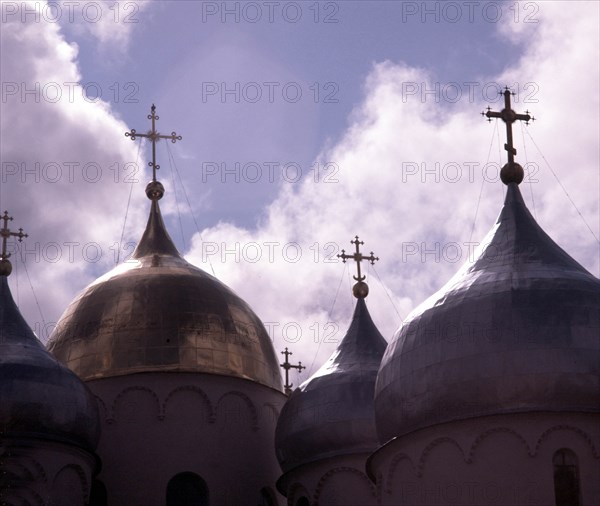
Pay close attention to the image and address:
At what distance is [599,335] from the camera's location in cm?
2381

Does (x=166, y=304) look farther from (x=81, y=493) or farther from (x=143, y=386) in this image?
(x=81, y=493)

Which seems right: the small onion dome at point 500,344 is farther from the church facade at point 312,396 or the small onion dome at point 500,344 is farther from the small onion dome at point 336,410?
the small onion dome at point 336,410

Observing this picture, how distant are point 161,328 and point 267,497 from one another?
3.58 metres

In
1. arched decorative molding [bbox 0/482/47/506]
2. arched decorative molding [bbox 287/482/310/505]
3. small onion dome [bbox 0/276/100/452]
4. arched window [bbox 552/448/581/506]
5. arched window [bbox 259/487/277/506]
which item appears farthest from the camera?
arched window [bbox 259/487/277/506]

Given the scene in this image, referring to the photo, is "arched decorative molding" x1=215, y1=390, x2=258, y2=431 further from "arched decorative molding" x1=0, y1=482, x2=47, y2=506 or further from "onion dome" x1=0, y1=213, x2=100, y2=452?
"arched decorative molding" x1=0, y1=482, x2=47, y2=506

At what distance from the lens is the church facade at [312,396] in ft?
76.9

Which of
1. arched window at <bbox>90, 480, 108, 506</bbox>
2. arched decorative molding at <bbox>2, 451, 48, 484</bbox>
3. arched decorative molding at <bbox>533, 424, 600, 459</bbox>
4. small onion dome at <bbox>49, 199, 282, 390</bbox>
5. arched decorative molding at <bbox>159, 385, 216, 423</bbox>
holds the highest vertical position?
small onion dome at <bbox>49, 199, 282, 390</bbox>

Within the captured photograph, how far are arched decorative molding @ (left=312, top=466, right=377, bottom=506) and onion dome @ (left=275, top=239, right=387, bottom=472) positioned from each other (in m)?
0.27

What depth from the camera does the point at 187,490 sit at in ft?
98.4

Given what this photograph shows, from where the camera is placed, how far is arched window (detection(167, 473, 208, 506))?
29875 millimetres

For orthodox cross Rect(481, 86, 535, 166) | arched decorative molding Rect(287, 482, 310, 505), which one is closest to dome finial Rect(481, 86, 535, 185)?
orthodox cross Rect(481, 86, 535, 166)

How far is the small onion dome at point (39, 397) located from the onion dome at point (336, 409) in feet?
11.2

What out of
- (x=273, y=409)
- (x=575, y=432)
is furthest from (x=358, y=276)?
(x=575, y=432)

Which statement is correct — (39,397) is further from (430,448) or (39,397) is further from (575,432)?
(575,432)
